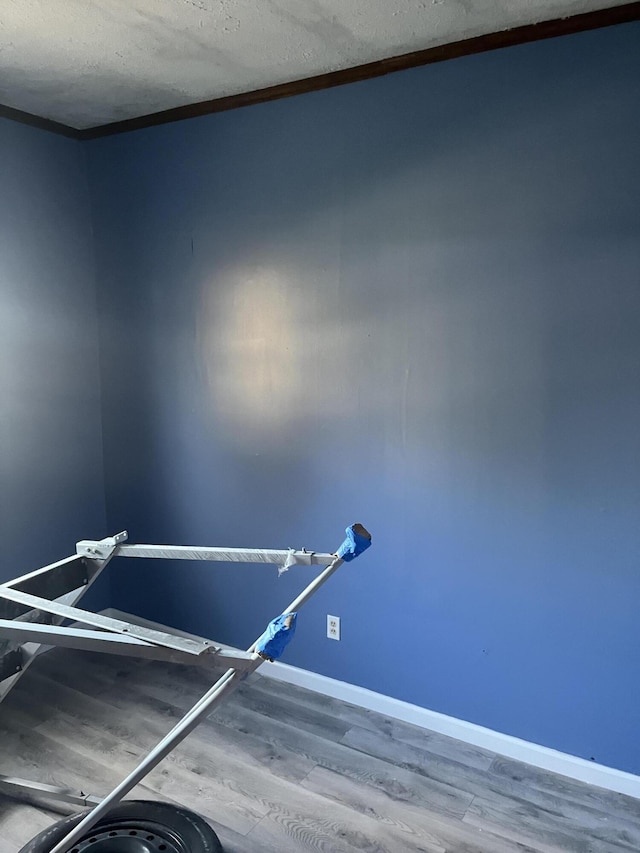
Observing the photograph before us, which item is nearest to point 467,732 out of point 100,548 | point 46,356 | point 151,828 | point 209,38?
point 151,828

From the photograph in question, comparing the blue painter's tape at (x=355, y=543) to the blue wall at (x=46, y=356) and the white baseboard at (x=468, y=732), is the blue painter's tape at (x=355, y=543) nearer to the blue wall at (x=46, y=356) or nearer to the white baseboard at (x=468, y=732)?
the white baseboard at (x=468, y=732)

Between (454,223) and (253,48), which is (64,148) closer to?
(253,48)

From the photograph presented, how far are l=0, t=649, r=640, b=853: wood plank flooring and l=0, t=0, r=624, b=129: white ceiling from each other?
238 centimetres

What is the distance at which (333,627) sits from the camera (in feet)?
8.32

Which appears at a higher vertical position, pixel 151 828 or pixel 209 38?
pixel 209 38

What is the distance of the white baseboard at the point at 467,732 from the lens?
2.04 meters

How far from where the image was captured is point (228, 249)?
2.63 meters

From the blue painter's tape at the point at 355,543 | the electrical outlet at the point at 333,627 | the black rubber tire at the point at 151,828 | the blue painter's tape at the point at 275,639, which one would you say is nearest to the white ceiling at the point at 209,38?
the blue painter's tape at the point at 355,543

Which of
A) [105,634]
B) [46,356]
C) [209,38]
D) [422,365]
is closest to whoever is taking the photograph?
[105,634]

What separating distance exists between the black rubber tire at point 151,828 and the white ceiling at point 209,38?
2249 millimetres

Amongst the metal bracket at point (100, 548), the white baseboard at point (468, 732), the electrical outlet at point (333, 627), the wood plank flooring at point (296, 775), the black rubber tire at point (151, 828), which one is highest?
the metal bracket at point (100, 548)

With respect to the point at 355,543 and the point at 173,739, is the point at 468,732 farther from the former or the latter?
the point at 173,739

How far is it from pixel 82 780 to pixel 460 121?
2516 mm

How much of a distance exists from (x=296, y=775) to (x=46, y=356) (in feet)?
6.73
